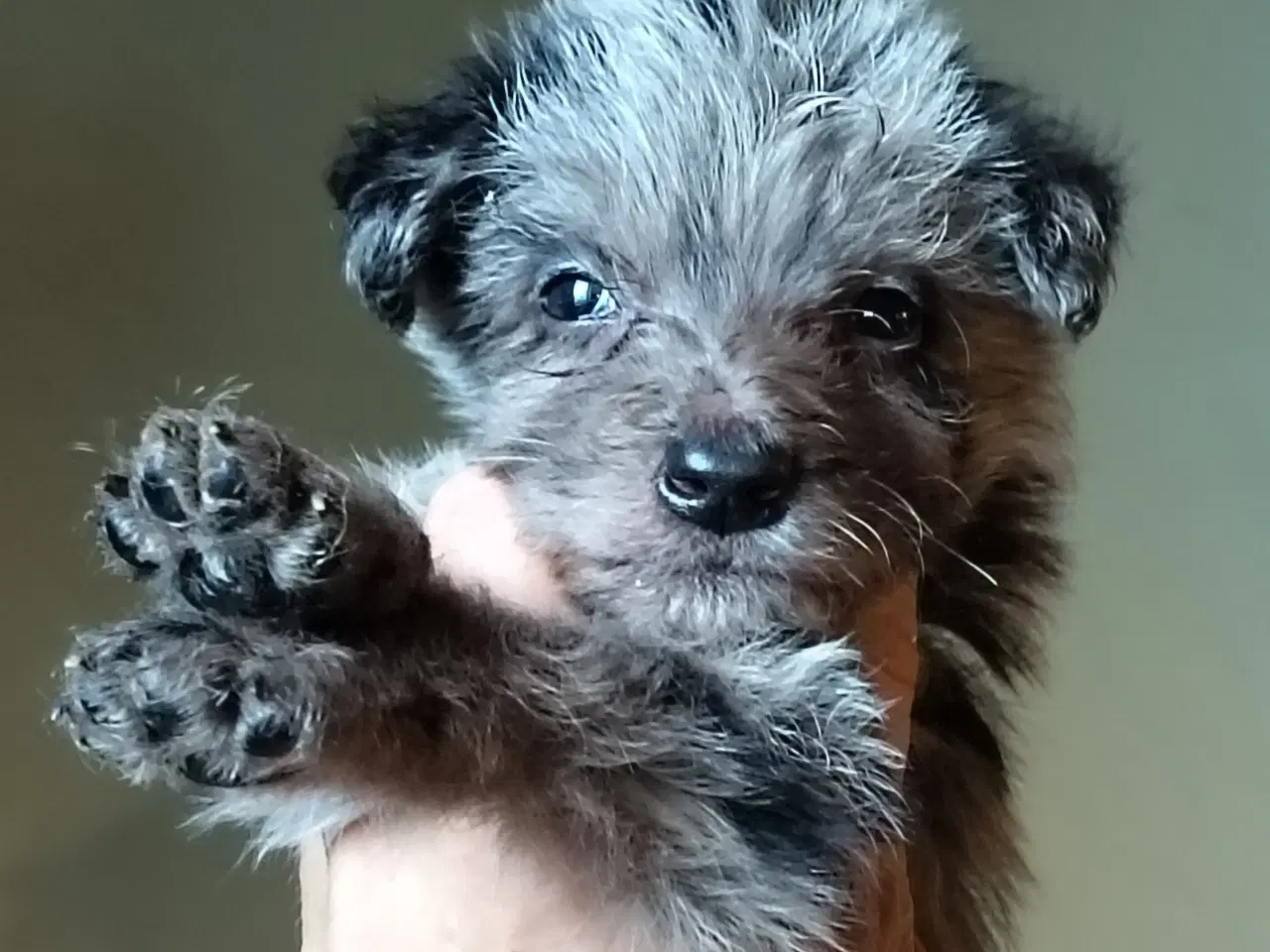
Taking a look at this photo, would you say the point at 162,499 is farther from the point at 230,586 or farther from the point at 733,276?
the point at 733,276

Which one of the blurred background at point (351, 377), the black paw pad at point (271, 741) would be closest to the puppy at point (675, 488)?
the black paw pad at point (271, 741)

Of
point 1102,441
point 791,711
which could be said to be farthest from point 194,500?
point 1102,441

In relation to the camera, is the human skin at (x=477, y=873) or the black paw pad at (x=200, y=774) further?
the human skin at (x=477, y=873)

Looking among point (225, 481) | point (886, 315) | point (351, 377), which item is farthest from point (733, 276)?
point (351, 377)

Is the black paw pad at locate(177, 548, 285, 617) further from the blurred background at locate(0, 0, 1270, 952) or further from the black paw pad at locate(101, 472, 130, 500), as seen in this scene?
the blurred background at locate(0, 0, 1270, 952)

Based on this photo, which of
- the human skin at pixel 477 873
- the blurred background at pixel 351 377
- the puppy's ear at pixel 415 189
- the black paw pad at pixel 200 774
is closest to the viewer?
the black paw pad at pixel 200 774

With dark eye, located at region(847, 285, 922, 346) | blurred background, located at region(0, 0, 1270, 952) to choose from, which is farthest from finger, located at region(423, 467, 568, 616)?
blurred background, located at region(0, 0, 1270, 952)

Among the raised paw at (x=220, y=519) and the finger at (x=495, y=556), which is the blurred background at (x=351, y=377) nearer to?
the finger at (x=495, y=556)
